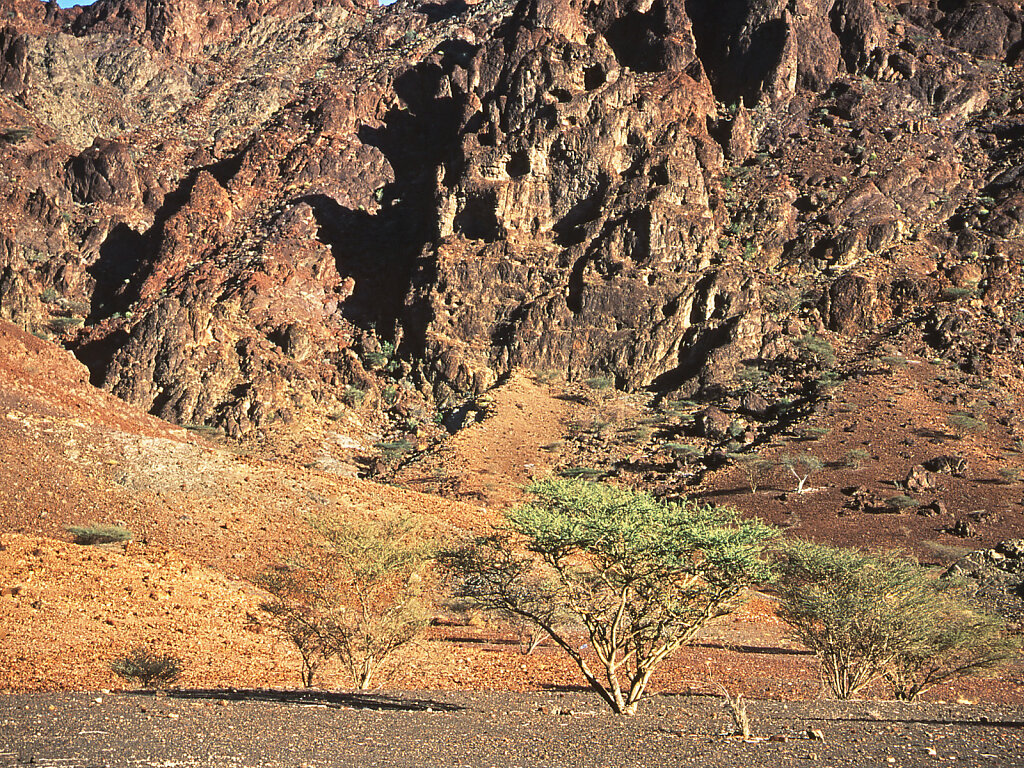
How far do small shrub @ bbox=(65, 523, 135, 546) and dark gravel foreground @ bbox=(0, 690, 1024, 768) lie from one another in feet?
34.2

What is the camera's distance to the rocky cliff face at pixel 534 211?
217ft

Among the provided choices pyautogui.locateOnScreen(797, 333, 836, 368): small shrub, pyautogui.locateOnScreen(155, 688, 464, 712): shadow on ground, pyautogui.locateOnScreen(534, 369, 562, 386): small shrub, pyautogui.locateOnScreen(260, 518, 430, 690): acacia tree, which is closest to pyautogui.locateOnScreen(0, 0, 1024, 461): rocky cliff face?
pyautogui.locateOnScreen(534, 369, 562, 386): small shrub

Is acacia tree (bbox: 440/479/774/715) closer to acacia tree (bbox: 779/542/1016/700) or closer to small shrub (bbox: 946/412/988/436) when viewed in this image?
acacia tree (bbox: 779/542/1016/700)

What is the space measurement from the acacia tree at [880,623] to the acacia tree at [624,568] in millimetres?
6624

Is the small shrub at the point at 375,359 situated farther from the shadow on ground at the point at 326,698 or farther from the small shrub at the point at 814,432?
the shadow on ground at the point at 326,698

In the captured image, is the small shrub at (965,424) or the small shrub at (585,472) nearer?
the small shrub at (965,424)

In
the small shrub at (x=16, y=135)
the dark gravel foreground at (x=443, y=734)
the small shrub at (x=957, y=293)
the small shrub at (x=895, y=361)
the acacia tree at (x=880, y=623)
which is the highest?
the small shrub at (x=16, y=135)

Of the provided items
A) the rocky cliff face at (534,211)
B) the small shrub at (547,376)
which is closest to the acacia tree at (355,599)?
the rocky cliff face at (534,211)

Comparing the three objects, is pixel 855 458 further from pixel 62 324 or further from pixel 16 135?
pixel 16 135

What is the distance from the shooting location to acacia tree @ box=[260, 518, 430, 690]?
17.5m

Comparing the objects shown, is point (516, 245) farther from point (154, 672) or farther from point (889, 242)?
point (154, 672)

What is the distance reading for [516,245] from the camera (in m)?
72.7

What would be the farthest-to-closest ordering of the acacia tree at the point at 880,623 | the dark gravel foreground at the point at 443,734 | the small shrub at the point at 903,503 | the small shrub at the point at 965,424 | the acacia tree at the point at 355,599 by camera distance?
the small shrub at the point at 965,424 < the small shrub at the point at 903,503 < the acacia tree at the point at 880,623 < the acacia tree at the point at 355,599 < the dark gravel foreground at the point at 443,734

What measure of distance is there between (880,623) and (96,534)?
2013 centimetres
